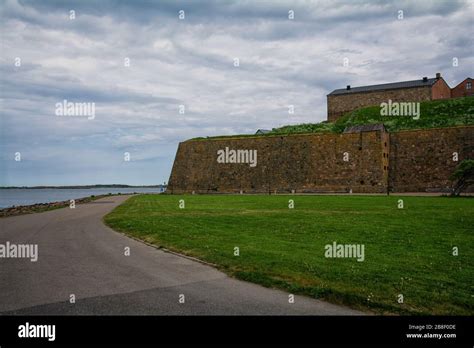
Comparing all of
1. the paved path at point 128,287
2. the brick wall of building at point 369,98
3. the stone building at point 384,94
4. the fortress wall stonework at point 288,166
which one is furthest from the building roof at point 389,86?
the paved path at point 128,287

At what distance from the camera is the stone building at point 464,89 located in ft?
258

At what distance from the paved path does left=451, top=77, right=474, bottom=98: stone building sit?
271 feet

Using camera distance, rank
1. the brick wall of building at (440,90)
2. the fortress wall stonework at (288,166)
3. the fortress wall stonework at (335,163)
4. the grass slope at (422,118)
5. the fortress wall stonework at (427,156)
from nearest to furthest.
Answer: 1. the fortress wall stonework at (427,156)
2. the fortress wall stonework at (335,163)
3. the fortress wall stonework at (288,166)
4. the grass slope at (422,118)
5. the brick wall of building at (440,90)

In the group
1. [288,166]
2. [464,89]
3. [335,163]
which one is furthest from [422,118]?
[464,89]

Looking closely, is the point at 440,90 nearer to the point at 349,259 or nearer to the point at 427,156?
the point at 427,156

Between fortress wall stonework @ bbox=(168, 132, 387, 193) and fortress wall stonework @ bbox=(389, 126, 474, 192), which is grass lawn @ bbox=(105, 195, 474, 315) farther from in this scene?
fortress wall stonework @ bbox=(168, 132, 387, 193)

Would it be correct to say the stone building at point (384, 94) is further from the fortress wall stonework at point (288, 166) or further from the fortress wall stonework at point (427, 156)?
the fortress wall stonework at point (288, 166)

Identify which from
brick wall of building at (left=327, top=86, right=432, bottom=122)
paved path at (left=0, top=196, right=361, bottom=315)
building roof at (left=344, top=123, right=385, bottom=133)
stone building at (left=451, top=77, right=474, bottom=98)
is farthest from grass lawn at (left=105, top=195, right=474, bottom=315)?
stone building at (left=451, top=77, right=474, bottom=98)

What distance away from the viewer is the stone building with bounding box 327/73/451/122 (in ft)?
247

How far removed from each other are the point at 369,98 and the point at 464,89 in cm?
1896

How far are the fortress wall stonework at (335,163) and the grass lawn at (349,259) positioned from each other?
107 ft

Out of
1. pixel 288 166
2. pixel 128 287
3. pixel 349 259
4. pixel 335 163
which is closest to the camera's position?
pixel 128 287

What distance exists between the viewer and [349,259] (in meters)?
12.1
